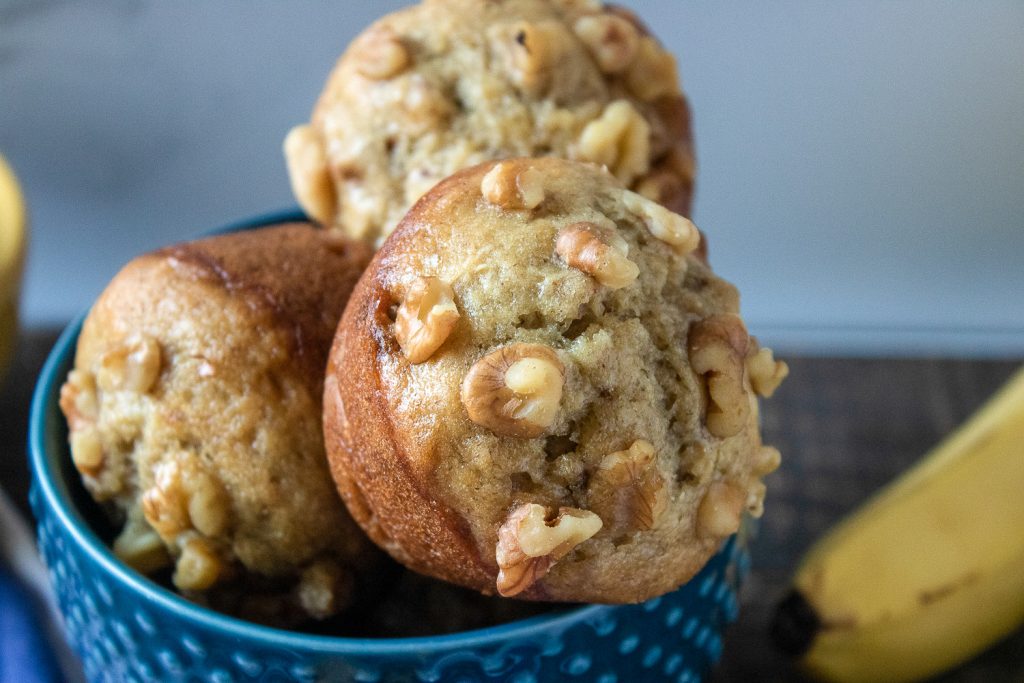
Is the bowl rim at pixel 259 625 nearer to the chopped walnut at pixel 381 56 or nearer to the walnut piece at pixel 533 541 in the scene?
the walnut piece at pixel 533 541

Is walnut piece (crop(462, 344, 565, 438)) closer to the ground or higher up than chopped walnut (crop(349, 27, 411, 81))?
closer to the ground

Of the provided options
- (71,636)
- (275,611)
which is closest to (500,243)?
(275,611)

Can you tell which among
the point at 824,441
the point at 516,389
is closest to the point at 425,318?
the point at 516,389

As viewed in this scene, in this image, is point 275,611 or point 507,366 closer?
point 507,366

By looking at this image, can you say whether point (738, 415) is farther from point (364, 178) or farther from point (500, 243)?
point (364, 178)

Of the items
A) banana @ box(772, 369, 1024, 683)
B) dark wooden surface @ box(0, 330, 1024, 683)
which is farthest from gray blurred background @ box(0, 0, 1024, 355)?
banana @ box(772, 369, 1024, 683)

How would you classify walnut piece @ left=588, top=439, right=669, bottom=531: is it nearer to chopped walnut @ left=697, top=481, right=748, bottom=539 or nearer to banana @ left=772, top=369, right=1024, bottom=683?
chopped walnut @ left=697, top=481, right=748, bottom=539

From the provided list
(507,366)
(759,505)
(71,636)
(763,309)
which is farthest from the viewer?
(763,309)
